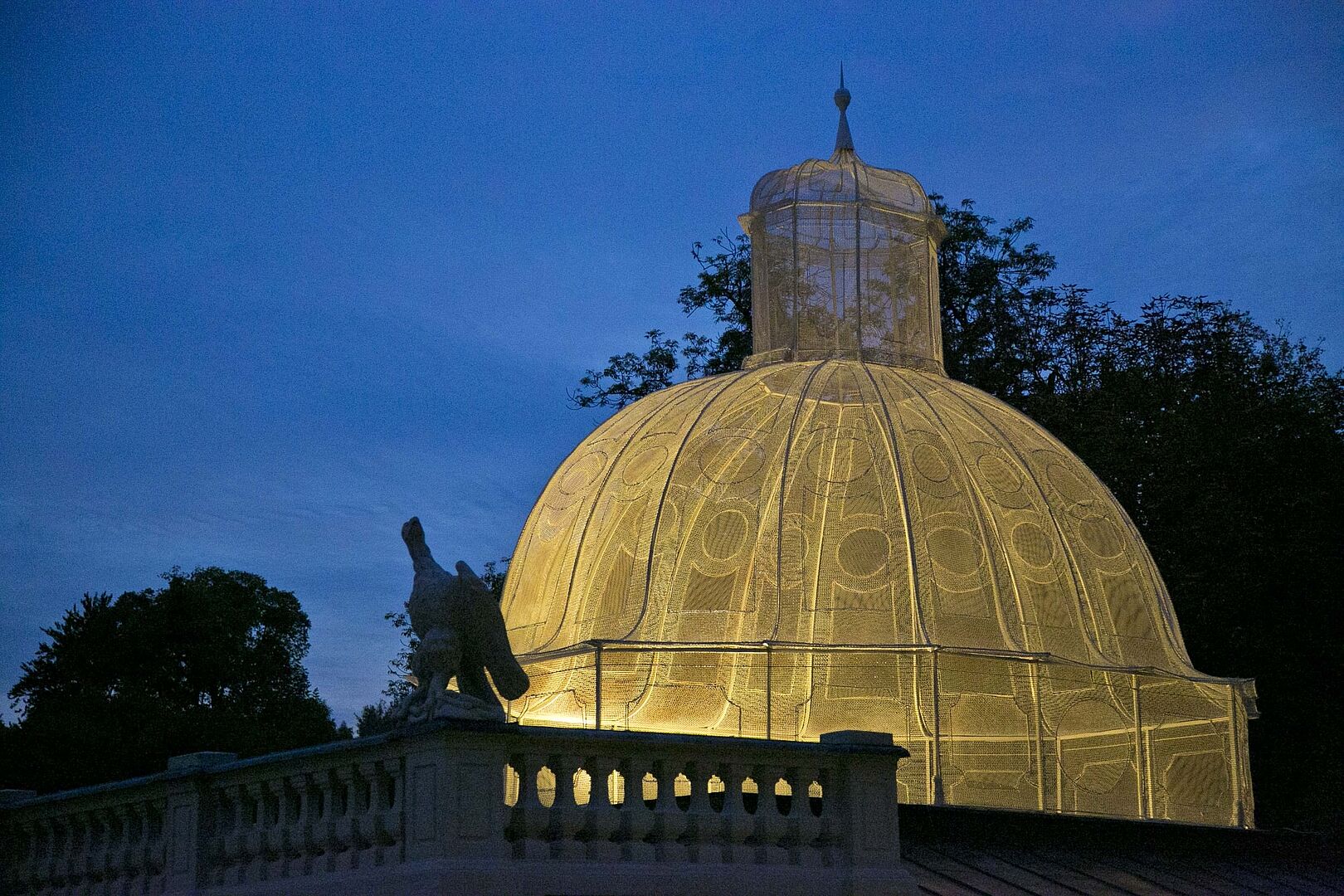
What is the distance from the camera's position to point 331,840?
13.7 meters

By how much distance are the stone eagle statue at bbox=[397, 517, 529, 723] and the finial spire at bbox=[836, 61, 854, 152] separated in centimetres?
1426

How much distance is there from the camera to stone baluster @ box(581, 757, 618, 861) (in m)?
13.3

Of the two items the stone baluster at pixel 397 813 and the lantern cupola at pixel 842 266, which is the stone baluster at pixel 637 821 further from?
the lantern cupola at pixel 842 266

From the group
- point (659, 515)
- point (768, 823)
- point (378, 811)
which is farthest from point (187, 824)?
point (659, 515)

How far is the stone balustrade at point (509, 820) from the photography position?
41.7ft

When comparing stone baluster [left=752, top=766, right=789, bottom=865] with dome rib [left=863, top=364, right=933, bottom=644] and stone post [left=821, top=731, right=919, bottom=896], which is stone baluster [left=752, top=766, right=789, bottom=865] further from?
dome rib [left=863, top=364, right=933, bottom=644]

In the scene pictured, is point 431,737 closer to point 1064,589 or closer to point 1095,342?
point 1064,589

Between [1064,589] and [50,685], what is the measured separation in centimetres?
2697

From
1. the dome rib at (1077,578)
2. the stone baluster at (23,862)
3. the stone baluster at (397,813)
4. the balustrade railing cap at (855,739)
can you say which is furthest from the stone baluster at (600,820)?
the dome rib at (1077,578)

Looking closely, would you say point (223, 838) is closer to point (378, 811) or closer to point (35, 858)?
point (378, 811)

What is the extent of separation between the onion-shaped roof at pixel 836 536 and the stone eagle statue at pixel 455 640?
7026mm

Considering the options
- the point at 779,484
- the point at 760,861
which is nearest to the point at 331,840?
the point at 760,861

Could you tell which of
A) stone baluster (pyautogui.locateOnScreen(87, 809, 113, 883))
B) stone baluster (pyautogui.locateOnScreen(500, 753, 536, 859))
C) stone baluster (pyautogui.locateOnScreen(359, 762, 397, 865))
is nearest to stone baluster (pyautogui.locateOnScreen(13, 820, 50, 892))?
stone baluster (pyautogui.locateOnScreen(87, 809, 113, 883))

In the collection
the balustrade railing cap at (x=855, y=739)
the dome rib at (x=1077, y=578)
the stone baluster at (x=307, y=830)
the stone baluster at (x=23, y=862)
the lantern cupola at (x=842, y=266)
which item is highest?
the lantern cupola at (x=842, y=266)
